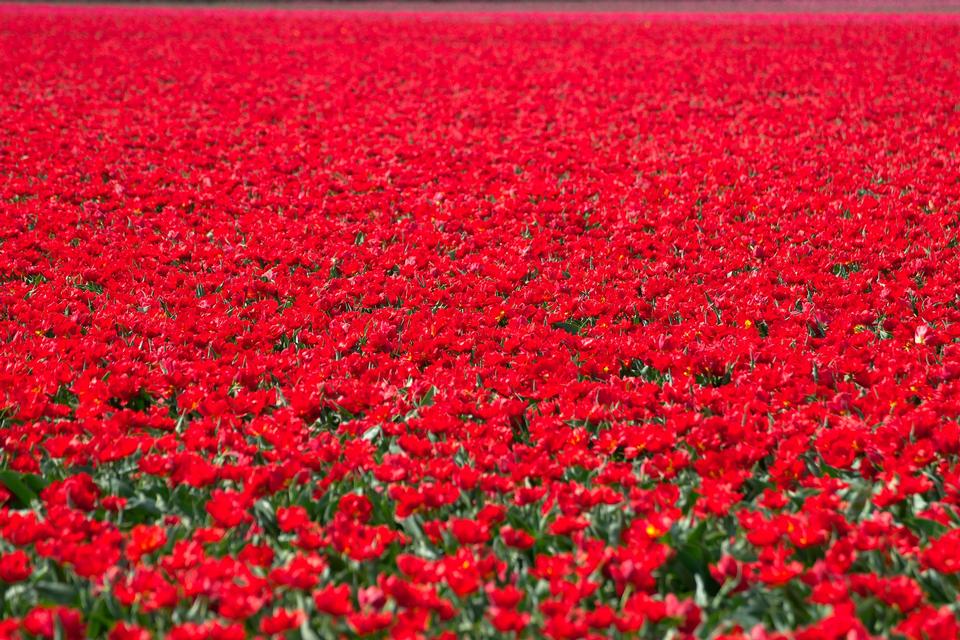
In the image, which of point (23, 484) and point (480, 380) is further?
point (480, 380)

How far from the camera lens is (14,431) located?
309cm

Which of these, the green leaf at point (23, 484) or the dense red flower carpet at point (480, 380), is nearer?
the dense red flower carpet at point (480, 380)

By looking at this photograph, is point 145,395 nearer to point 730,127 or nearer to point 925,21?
point 730,127

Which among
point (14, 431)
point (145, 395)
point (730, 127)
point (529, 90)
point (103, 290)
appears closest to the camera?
point (14, 431)

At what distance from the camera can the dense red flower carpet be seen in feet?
7.73

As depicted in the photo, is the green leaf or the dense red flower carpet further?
the green leaf

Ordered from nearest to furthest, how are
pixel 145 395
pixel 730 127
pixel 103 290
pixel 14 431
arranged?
1. pixel 14 431
2. pixel 145 395
3. pixel 103 290
4. pixel 730 127

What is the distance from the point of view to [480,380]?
374 centimetres

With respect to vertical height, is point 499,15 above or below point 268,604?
above

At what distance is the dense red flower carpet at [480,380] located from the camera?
236 centimetres

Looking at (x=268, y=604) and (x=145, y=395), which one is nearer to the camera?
(x=268, y=604)

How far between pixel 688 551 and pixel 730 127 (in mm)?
6972

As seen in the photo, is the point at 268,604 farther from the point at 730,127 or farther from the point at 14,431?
the point at 730,127

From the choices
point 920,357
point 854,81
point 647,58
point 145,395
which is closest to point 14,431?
point 145,395
